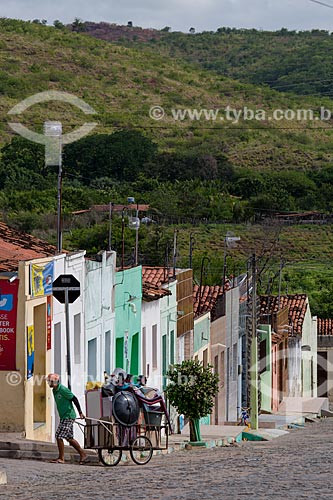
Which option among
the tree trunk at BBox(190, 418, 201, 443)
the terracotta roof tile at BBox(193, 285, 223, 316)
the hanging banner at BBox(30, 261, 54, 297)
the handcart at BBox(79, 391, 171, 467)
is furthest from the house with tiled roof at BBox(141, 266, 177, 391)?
the handcart at BBox(79, 391, 171, 467)

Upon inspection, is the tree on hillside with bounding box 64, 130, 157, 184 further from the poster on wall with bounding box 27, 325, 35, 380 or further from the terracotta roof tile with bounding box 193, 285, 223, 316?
the poster on wall with bounding box 27, 325, 35, 380

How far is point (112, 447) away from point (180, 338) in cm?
1509

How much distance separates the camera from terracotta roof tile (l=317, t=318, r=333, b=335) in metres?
65.6

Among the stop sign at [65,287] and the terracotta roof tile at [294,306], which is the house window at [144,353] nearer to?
the stop sign at [65,287]

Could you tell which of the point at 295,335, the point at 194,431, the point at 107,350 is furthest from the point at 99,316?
the point at 295,335

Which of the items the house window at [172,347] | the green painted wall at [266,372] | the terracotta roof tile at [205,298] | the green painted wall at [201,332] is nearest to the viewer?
the house window at [172,347]

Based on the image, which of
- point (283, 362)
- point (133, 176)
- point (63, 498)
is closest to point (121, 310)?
point (63, 498)

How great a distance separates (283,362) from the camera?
49.8m

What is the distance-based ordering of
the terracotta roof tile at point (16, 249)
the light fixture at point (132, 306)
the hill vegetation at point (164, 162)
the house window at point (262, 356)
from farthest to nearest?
the hill vegetation at point (164, 162)
the house window at point (262, 356)
the light fixture at point (132, 306)
the terracotta roof tile at point (16, 249)

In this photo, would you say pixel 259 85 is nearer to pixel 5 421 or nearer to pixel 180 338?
pixel 180 338

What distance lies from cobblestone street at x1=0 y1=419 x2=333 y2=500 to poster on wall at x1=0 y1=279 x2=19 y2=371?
2479mm

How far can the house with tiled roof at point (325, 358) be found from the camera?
2517 inches

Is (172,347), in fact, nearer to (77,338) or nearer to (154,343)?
(154,343)

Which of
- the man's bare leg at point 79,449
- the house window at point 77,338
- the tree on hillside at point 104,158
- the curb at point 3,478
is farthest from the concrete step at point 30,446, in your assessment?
the tree on hillside at point 104,158
